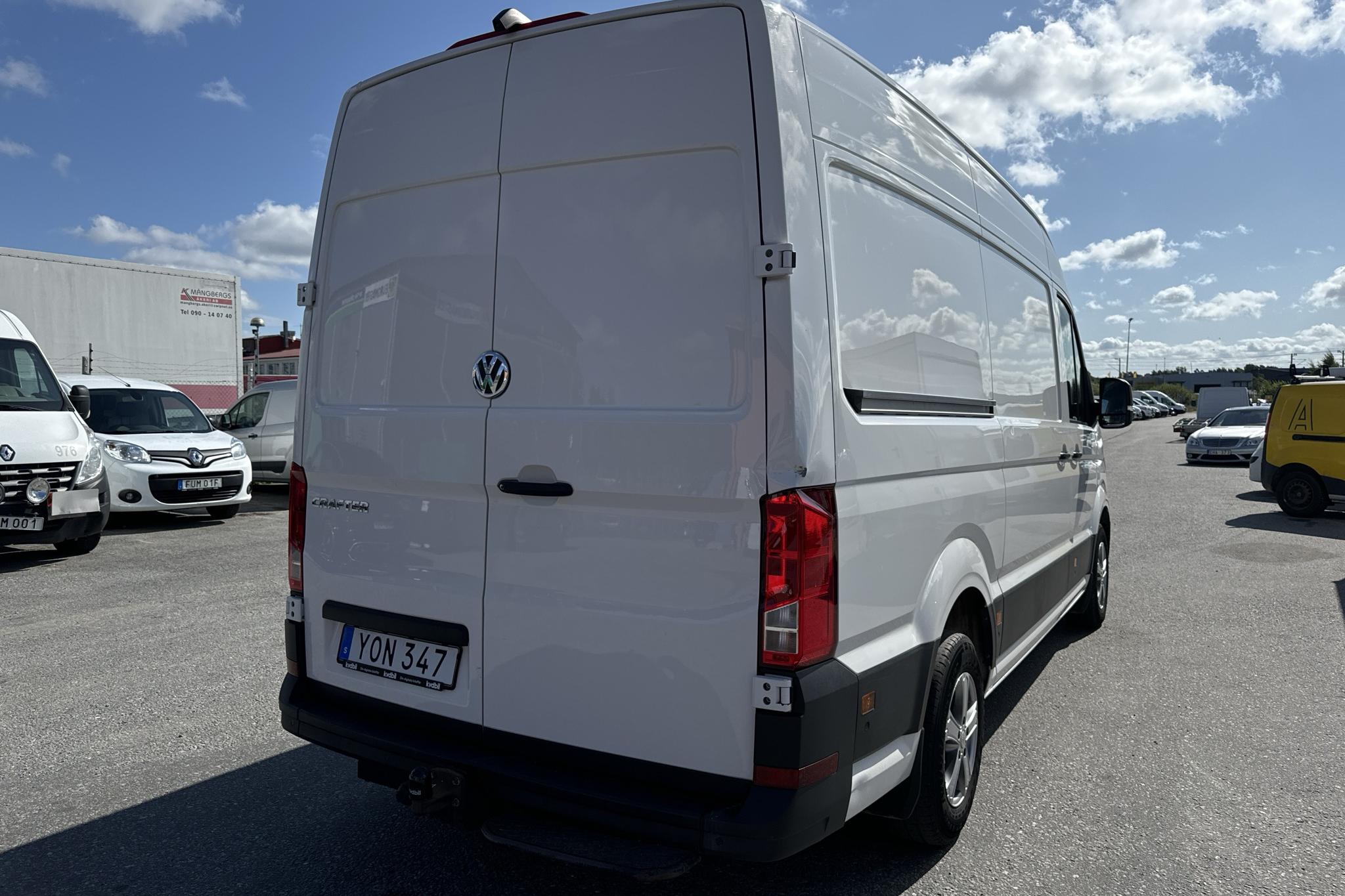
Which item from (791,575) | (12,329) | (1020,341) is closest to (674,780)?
(791,575)

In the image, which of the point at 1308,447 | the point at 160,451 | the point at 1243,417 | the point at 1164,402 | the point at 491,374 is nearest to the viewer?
the point at 491,374

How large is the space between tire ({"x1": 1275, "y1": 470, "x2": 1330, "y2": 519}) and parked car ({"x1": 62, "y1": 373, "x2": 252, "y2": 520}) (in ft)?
45.7

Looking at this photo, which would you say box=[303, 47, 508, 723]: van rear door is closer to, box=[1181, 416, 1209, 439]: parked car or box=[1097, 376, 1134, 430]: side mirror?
box=[1097, 376, 1134, 430]: side mirror

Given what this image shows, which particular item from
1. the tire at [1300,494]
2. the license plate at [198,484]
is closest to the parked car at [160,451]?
the license plate at [198,484]

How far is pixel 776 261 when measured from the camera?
A: 2400 mm

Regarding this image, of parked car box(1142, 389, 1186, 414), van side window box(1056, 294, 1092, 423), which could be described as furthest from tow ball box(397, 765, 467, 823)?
parked car box(1142, 389, 1186, 414)

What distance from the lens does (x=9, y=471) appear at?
26.0 ft

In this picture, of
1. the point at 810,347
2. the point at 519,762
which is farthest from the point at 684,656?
the point at 810,347

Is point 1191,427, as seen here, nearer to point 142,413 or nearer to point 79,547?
point 142,413

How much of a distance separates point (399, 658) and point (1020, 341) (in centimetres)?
301

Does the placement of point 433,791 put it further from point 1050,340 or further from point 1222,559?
point 1222,559

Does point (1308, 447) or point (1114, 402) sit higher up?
point (1114, 402)

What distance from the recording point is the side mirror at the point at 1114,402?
19.9 feet

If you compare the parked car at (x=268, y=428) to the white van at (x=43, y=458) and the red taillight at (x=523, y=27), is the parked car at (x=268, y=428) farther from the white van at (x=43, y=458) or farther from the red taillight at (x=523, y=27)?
the red taillight at (x=523, y=27)
